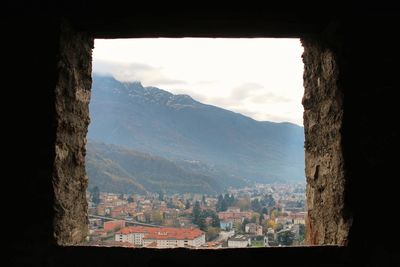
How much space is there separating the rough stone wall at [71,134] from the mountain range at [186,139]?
2291 millimetres

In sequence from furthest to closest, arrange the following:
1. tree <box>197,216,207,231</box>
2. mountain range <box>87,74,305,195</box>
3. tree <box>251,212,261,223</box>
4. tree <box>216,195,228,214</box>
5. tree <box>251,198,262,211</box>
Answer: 1. mountain range <box>87,74,305,195</box>
2. tree <box>251,198,262,211</box>
3. tree <box>216,195,228,214</box>
4. tree <box>251,212,261,223</box>
5. tree <box>197,216,207,231</box>

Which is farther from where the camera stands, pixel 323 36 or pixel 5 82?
pixel 323 36

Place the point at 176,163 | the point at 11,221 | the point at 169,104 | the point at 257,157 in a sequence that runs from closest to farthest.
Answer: the point at 11,221, the point at 176,163, the point at 169,104, the point at 257,157

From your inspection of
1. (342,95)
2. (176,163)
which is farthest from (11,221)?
(176,163)

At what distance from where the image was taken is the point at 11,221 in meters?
1.97

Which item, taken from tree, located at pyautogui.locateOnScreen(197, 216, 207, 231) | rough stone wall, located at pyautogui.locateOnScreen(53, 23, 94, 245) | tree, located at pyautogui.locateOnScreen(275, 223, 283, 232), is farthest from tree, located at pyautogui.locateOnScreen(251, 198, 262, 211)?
rough stone wall, located at pyautogui.locateOnScreen(53, 23, 94, 245)

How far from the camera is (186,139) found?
7.17m

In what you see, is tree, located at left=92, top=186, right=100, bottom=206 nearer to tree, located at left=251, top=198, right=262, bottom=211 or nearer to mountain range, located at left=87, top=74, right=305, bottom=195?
tree, located at left=251, top=198, right=262, bottom=211

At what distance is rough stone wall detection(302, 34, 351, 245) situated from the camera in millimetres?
2053

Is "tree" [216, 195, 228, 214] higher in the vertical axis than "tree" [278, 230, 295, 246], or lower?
higher

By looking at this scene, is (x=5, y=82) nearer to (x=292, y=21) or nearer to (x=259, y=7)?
(x=259, y=7)

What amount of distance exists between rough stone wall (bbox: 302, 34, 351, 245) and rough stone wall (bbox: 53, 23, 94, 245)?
3.72 ft

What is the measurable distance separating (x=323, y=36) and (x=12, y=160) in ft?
5.00

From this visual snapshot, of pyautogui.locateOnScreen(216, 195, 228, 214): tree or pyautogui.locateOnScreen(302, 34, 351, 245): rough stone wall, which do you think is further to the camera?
pyautogui.locateOnScreen(216, 195, 228, 214): tree
